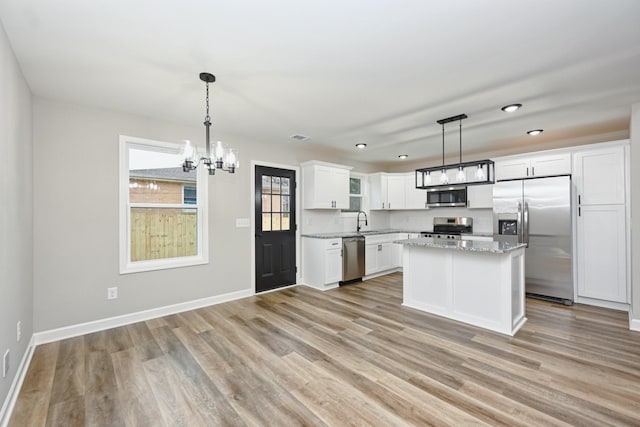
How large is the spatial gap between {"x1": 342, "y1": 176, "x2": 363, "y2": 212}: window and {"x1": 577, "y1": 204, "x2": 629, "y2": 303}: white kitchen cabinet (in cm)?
379

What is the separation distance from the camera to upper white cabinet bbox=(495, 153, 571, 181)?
4227 mm

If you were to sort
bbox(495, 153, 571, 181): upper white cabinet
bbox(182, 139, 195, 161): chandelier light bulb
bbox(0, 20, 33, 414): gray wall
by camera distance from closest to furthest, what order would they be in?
bbox(0, 20, 33, 414): gray wall < bbox(182, 139, 195, 161): chandelier light bulb < bbox(495, 153, 571, 181): upper white cabinet

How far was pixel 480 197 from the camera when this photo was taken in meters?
5.49

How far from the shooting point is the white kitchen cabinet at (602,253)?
12.3 ft

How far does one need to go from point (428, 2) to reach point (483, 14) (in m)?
0.39

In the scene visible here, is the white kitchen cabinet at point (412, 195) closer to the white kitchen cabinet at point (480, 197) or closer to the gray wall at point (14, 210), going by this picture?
the white kitchen cabinet at point (480, 197)

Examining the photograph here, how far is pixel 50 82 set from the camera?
8.74 ft

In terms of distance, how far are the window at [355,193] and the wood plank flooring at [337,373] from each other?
328 centimetres

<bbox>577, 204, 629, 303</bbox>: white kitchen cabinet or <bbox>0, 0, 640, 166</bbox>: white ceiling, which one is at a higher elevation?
<bbox>0, 0, 640, 166</bbox>: white ceiling

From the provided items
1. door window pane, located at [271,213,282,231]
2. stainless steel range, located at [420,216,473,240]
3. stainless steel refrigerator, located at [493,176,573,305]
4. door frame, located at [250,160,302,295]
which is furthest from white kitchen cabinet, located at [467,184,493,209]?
door window pane, located at [271,213,282,231]

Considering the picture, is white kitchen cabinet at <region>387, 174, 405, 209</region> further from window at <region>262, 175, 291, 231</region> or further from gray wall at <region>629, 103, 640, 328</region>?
gray wall at <region>629, 103, 640, 328</region>

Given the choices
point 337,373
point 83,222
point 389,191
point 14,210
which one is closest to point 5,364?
point 14,210

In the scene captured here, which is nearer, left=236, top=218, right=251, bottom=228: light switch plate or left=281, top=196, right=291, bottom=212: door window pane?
left=236, top=218, right=251, bottom=228: light switch plate

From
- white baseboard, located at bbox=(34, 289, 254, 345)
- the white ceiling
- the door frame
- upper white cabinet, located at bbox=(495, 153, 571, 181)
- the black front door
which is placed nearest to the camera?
the white ceiling
